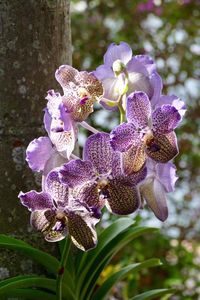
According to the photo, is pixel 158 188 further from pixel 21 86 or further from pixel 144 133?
pixel 21 86

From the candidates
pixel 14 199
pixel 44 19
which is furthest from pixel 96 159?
pixel 44 19

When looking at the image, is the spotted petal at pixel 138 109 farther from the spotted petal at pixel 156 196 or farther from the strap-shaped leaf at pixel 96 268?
the strap-shaped leaf at pixel 96 268

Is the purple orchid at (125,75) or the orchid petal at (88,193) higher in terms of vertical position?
the purple orchid at (125,75)

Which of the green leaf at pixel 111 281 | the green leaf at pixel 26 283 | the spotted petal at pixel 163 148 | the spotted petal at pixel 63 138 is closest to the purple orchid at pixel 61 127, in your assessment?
the spotted petal at pixel 63 138

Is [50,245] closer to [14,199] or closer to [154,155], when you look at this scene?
[14,199]

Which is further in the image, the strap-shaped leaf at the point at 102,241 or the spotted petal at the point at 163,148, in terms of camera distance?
the strap-shaped leaf at the point at 102,241

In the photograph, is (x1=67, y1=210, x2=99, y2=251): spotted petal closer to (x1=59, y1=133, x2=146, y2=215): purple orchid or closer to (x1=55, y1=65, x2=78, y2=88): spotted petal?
(x1=59, y1=133, x2=146, y2=215): purple orchid

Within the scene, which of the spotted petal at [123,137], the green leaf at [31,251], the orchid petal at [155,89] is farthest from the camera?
the green leaf at [31,251]
